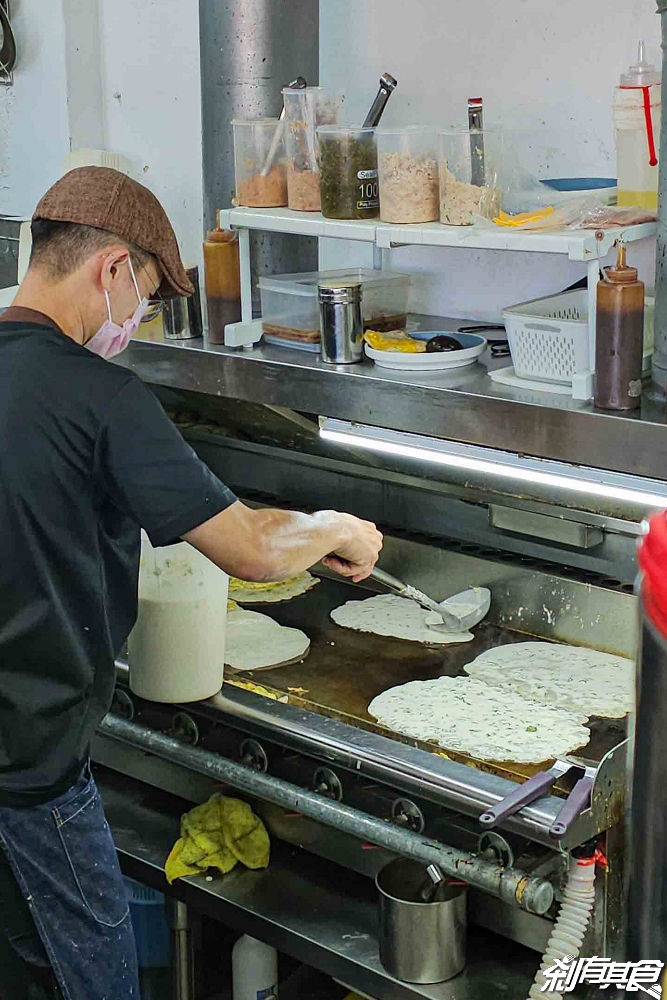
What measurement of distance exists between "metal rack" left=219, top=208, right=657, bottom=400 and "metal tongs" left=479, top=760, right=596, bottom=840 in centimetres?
63

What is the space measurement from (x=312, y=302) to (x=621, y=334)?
2.55 feet

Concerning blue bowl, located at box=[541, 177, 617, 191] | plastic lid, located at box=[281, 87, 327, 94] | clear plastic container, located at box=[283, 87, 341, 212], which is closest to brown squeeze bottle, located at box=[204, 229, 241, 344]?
clear plastic container, located at box=[283, 87, 341, 212]

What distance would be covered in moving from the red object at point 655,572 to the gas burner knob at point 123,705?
6.18 feet

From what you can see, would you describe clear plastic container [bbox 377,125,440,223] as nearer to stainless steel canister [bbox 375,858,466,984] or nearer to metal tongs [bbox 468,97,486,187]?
metal tongs [bbox 468,97,486,187]

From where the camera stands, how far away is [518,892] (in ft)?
5.86

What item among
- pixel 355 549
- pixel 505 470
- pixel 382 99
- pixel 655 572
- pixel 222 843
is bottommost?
pixel 222 843

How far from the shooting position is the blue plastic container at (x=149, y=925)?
270cm

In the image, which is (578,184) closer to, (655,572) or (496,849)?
(496,849)

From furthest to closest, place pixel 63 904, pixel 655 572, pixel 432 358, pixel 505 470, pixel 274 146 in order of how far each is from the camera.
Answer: pixel 274 146
pixel 432 358
pixel 505 470
pixel 63 904
pixel 655 572

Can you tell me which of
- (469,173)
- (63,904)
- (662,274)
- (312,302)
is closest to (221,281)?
(312,302)

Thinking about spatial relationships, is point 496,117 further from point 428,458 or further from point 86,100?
point 86,100

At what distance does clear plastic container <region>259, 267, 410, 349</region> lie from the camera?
8.33 ft

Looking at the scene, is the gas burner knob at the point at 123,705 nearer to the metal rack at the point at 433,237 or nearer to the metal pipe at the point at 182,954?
the metal pipe at the point at 182,954

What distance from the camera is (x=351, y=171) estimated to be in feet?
7.69
